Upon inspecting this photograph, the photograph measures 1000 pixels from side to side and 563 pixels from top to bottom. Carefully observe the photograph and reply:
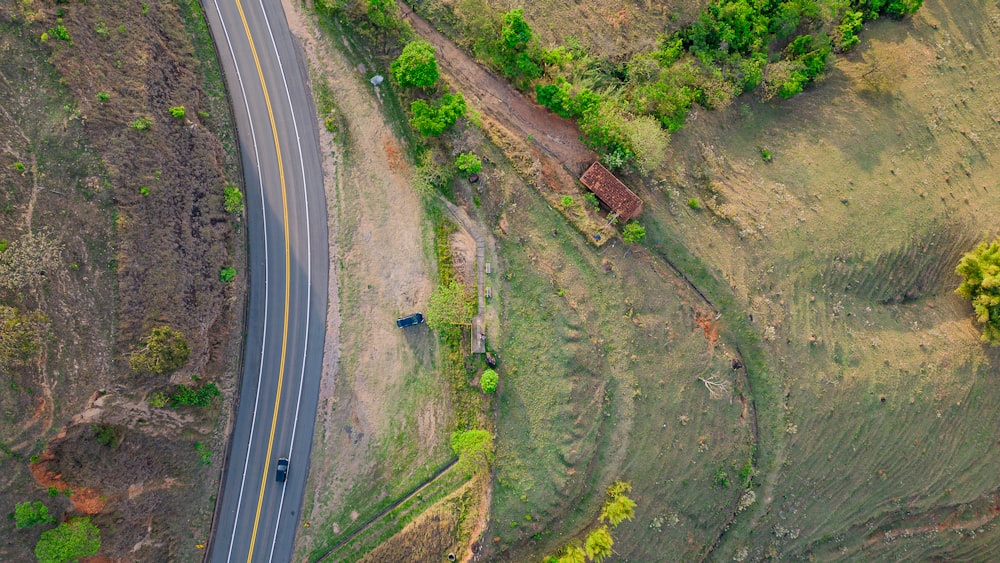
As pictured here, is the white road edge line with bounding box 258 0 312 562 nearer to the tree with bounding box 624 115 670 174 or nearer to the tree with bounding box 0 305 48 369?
the tree with bounding box 0 305 48 369

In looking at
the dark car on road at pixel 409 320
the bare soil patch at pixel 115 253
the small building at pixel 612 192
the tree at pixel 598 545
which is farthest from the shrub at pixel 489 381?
the bare soil patch at pixel 115 253

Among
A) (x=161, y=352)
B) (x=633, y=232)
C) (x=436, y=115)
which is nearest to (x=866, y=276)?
(x=633, y=232)

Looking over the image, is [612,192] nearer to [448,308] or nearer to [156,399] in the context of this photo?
[448,308]

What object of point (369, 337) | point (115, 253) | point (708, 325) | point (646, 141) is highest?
point (646, 141)

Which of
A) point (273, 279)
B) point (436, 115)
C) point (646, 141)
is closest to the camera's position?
point (436, 115)

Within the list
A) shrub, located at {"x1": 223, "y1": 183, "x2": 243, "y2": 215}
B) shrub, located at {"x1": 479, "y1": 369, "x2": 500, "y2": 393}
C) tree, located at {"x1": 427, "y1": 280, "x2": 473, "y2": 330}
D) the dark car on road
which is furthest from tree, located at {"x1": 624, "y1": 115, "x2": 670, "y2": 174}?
shrub, located at {"x1": 223, "y1": 183, "x2": 243, "y2": 215}

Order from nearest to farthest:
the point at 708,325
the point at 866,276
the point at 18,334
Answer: the point at 18,334 → the point at 708,325 → the point at 866,276

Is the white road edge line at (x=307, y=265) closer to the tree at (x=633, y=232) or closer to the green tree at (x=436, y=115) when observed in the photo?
the green tree at (x=436, y=115)
